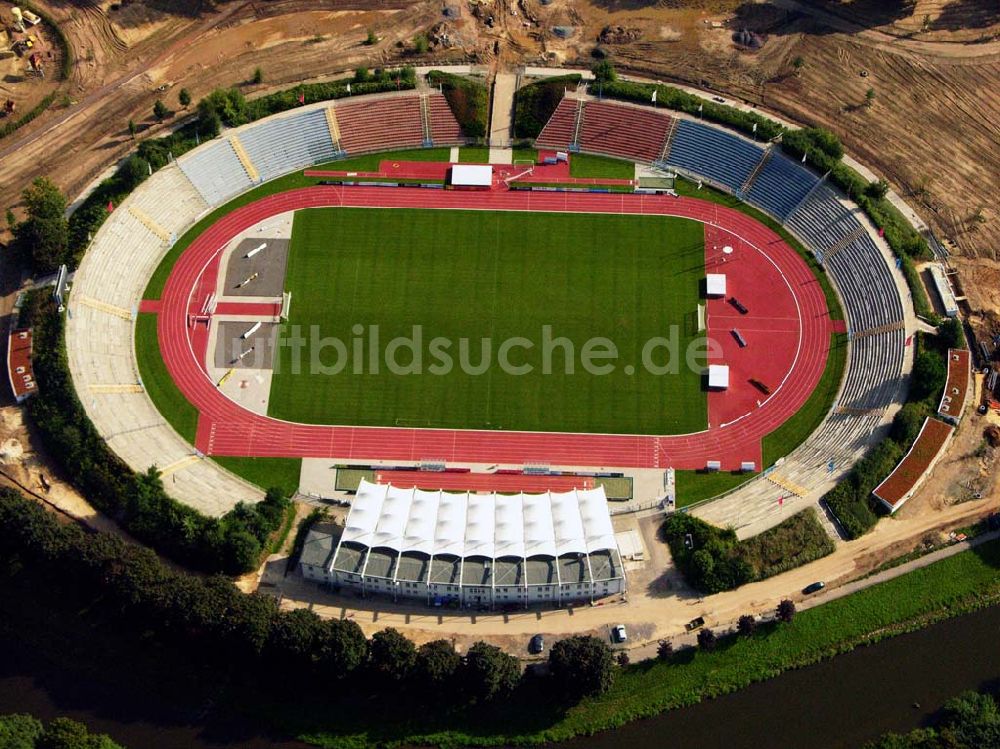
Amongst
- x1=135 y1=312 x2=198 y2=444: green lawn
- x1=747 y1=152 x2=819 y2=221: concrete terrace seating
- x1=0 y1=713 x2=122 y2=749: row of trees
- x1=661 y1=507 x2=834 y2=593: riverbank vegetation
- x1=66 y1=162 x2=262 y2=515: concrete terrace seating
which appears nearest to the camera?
x1=0 y1=713 x2=122 y2=749: row of trees

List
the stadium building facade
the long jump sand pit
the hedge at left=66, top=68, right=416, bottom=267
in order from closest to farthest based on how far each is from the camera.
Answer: the stadium building facade → the long jump sand pit → the hedge at left=66, top=68, right=416, bottom=267

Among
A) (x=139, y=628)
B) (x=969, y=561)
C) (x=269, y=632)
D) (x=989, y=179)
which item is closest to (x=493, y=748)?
(x=269, y=632)

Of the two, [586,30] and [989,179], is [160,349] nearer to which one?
[586,30]

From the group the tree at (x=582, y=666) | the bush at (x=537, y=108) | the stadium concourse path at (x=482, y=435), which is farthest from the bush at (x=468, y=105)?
the tree at (x=582, y=666)

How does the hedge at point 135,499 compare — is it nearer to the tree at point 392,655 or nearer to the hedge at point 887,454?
the tree at point 392,655

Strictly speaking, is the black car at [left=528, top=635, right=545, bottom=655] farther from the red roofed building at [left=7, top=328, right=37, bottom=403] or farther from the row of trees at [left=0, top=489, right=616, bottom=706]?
the red roofed building at [left=7, top=328, right=37, bottom=403]

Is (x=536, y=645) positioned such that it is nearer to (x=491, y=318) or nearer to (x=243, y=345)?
(x=491, y=318)

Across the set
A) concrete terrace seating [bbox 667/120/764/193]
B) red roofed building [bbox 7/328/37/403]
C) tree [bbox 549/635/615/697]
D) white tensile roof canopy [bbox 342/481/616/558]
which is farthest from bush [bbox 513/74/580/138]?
tree [bbox 549/635/615/697]
